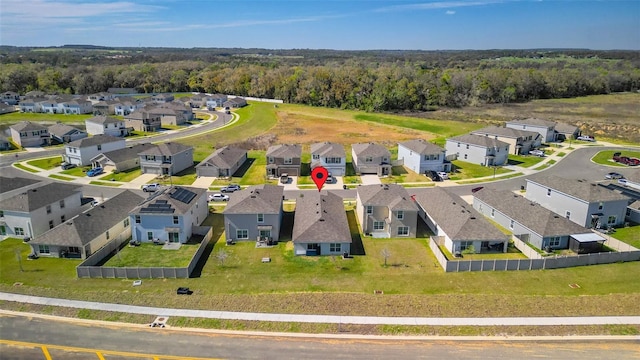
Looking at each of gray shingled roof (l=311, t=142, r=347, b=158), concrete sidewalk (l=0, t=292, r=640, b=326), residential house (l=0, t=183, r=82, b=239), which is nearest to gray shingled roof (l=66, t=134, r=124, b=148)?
residential house (l=0, t=183, r=82, b=239)

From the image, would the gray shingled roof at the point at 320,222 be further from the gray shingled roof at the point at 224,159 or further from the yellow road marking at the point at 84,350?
the gray shingled roof at the point at 224,159

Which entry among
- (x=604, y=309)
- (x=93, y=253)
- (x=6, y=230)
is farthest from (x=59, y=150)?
(x=604, y=309)

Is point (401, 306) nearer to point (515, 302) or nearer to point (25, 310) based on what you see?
point (515, 302)

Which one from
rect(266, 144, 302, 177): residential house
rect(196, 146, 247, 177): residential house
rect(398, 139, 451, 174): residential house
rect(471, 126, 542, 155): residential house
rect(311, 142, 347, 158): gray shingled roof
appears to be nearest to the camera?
rect(266, 144, 302, 177): residential house

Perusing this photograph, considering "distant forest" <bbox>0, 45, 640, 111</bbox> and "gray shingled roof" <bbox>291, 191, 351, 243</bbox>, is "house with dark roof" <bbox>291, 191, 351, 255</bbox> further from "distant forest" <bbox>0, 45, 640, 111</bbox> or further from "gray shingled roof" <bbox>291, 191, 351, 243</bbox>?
"distant forest" <bbox>0, 45, 640, 111</bbox>

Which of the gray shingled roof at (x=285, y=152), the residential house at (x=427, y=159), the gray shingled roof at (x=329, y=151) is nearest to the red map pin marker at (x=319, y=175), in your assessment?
the gray shingled roof at (x=329, y=151)

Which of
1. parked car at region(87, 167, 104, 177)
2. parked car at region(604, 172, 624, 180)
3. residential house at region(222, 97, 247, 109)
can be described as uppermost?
residential house at region(222, 97, 247, 109)
